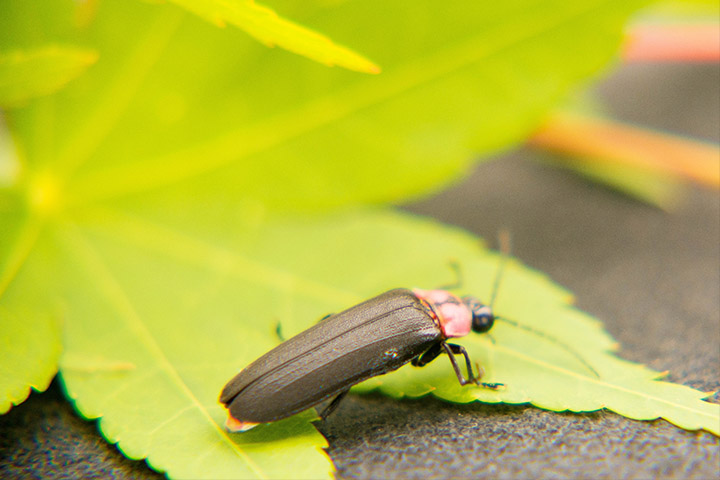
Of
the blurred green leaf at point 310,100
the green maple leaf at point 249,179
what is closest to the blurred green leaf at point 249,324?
the green maple leaf at point 249,179

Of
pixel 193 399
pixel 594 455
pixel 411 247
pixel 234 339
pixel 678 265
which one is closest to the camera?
pixel 594 455

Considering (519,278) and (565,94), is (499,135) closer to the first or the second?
(565,94)

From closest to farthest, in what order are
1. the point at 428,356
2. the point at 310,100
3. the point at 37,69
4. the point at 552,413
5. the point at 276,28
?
1. the point at 276,28
2. the point at 37,69
3. the point at 552,413
4. the point at 428,356
5. the point at 310,100

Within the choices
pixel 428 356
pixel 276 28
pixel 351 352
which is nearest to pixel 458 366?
pixel 428 356

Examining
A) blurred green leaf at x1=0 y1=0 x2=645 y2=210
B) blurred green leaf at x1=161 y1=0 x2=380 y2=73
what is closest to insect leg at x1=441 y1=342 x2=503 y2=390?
blurred green leaf at x1=0 y1=0 x2=645 y2=210

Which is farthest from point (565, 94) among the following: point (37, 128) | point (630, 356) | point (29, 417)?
point (29, 417)

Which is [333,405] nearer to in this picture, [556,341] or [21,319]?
[556,341]
